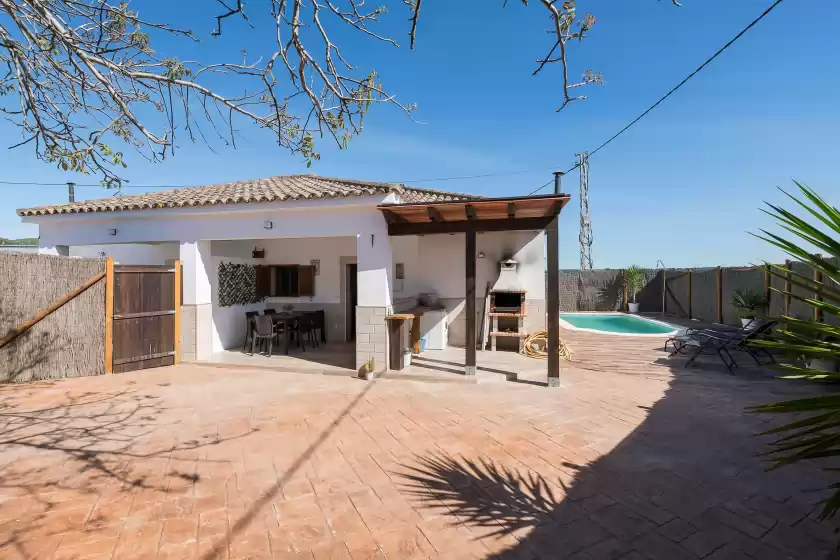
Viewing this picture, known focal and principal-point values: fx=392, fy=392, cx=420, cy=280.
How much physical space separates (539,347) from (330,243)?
250 inches

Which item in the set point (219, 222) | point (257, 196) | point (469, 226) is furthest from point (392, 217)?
point (219, 222)

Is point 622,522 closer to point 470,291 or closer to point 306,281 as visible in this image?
point 470,291

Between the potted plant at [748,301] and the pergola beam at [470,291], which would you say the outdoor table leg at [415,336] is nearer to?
the pergola beam at [470,291]

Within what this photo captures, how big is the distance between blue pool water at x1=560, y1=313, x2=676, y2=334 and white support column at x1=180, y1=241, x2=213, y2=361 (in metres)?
13.4

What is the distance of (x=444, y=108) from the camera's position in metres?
11.8

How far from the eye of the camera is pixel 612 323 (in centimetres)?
1723

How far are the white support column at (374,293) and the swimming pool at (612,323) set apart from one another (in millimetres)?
9454

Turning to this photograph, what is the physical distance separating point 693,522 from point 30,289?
33.5ft

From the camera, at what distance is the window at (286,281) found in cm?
1130

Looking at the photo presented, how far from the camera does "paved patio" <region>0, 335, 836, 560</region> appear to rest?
9.43 ft

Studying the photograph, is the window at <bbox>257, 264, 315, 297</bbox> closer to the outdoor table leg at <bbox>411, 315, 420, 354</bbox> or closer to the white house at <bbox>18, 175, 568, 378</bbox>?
the white house at <bbox>18, 175, 568, 378</bbox>

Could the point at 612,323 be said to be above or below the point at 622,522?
above

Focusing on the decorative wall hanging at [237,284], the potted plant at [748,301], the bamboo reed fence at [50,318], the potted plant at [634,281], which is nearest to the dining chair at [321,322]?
the decorative wall hanging at [237,284]

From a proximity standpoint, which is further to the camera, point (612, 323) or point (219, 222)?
point (612, 323)
